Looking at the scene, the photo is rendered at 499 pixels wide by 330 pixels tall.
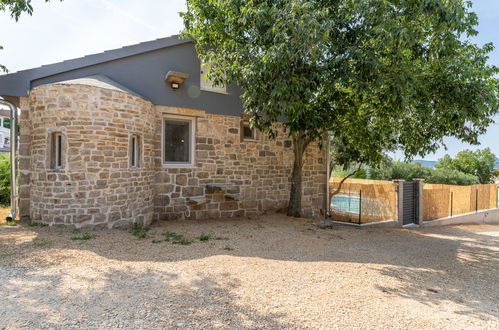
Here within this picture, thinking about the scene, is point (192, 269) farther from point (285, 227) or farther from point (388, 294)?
point (285, 227)

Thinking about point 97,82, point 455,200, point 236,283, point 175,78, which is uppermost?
point 175,78

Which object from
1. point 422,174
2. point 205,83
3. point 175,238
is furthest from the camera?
point 422,174

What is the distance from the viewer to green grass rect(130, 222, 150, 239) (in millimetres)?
5799

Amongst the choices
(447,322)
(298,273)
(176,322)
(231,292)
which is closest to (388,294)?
(447,322)

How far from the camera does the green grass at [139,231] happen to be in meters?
5.80

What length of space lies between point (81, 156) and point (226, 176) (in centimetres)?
394

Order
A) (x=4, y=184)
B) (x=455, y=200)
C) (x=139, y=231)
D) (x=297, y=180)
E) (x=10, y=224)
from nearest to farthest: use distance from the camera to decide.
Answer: (x=139, y=231) < (x=10, y=224) < (x=297, y=180) < (x=4, y=184) < (x=455, y=200)

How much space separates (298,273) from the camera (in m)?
4.19

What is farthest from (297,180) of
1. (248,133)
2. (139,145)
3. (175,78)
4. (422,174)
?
(422,174)

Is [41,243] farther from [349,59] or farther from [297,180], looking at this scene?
[349,59]

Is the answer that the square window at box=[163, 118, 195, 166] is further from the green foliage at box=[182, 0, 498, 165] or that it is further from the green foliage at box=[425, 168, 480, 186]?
the green foliage at box=[425, 168, 480, 186]

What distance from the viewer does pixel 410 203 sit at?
10.2 m

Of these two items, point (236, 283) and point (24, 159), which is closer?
point (236, 283)

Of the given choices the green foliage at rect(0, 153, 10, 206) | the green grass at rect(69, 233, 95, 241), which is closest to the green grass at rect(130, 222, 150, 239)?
the green grass at rect(69, 233, 95, 241)
